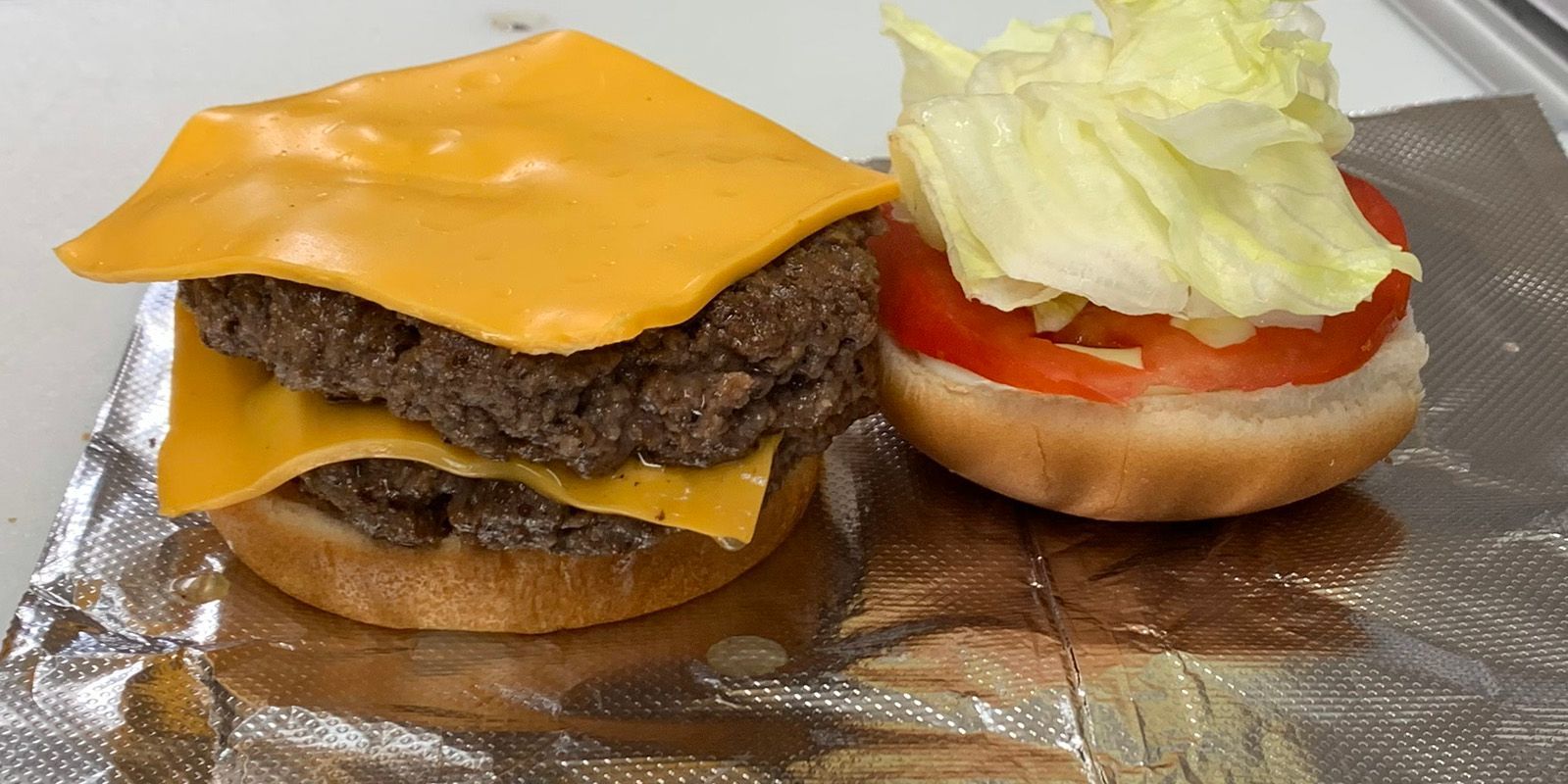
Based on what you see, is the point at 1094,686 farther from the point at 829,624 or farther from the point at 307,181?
the point at 307,181

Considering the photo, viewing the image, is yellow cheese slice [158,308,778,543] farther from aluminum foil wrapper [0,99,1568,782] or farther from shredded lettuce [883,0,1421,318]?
shredded lettuce [883,0,1421,318]

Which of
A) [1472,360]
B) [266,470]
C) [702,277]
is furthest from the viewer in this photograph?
[1472,360]

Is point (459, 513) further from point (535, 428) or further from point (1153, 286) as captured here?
point (1153, 286)

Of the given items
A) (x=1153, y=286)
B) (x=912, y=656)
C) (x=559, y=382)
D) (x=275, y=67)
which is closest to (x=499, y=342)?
(x=559, y=382)

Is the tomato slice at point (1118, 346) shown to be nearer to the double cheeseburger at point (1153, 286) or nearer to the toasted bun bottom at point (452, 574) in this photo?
the double cheeseburger at point (1153, 286)

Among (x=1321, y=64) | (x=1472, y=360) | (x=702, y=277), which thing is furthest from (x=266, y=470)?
(x=1472, y=360)

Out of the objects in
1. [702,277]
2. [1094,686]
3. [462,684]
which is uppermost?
[702,277]

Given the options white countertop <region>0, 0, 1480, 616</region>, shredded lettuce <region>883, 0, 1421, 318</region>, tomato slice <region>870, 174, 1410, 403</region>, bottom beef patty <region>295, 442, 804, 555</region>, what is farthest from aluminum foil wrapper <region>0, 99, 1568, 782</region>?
white countertop <region>0, 0, 1480, 616</region>
